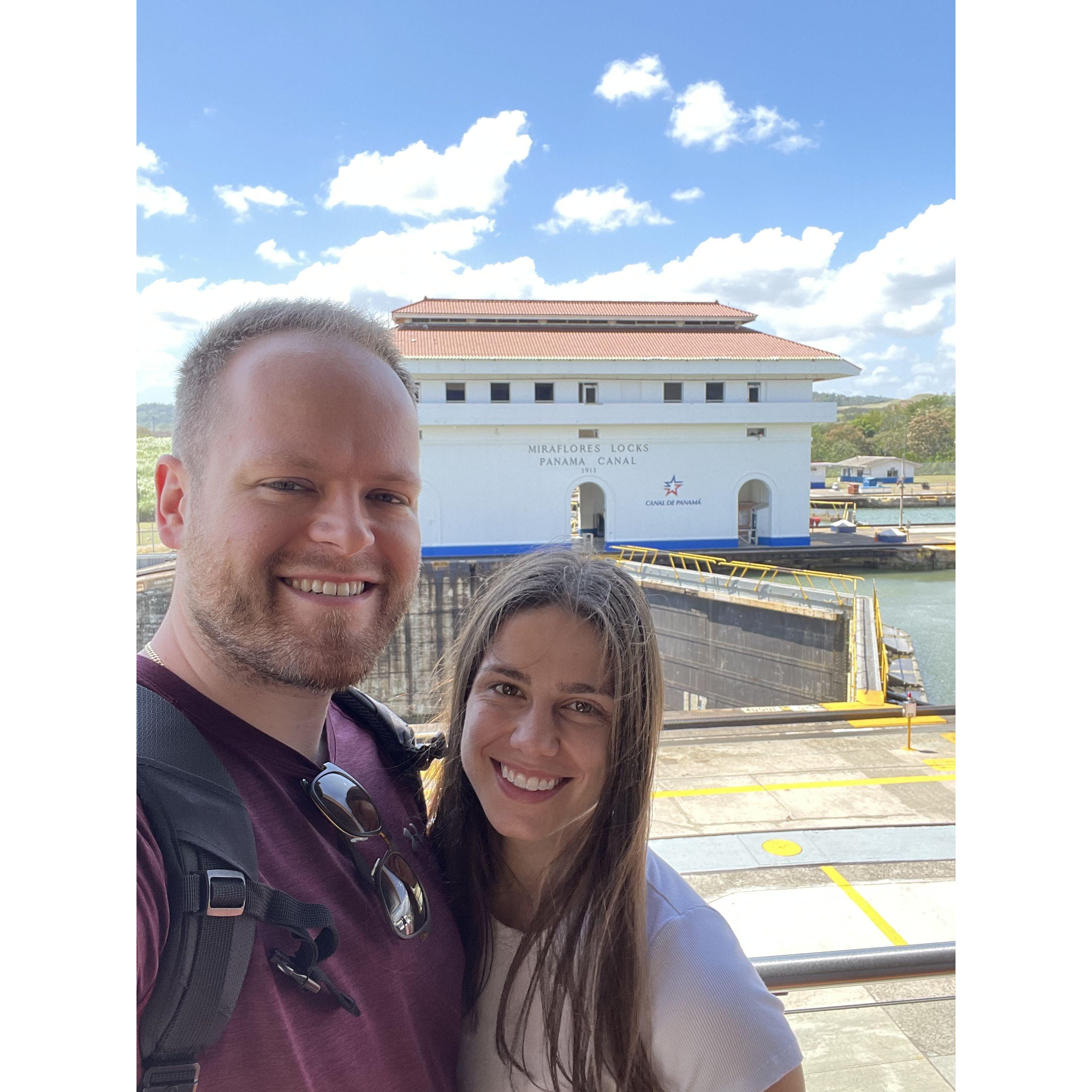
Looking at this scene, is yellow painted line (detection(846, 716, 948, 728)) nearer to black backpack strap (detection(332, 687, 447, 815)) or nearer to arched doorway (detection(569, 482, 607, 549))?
black backpack strap (detection(332, 687, 447, 815))

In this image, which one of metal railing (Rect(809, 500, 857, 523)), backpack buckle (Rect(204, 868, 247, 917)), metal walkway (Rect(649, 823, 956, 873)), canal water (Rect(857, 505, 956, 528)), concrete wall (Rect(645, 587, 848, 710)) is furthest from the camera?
canal water (Rect(857, 505, 956, 528))

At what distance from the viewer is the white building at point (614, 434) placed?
19.2 metres

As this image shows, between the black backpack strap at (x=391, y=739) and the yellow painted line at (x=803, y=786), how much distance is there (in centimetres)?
405

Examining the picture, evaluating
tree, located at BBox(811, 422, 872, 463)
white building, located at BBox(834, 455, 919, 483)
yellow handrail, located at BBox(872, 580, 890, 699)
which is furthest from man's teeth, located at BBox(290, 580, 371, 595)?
white building, located at BBox(834, 455, 919, 483)

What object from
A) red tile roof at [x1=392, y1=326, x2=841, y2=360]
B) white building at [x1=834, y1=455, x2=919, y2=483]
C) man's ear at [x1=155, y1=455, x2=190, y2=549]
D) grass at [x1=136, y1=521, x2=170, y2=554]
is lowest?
grass at [x1=136, y1=521, x2=170, y2=554]

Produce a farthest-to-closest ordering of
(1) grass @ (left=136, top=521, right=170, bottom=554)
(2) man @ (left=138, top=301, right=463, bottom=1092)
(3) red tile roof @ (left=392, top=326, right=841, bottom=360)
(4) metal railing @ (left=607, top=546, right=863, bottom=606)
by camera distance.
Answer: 1. (3) red tile roof @ (left=392, top=326, right=841, bottom=360)
2. (4) metal railing @ (left=607, top=546, right=863, bottom=606)
3. (1) grass @ (left=136, top=521, right=170, bottom=554)
4. (2) man @ (left=138, top=301, right=463, bottom=1092)

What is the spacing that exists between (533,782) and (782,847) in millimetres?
3640

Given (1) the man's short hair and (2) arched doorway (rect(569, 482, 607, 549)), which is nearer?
(1) the man's short hair

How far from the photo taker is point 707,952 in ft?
2.55

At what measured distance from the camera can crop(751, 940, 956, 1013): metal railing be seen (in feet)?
3.37

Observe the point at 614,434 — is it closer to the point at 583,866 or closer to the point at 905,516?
the point at 905,516

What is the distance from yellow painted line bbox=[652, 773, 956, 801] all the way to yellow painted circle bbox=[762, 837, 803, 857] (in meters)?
0.74
